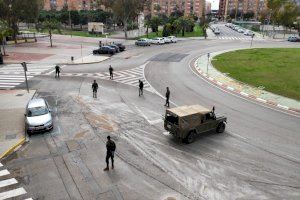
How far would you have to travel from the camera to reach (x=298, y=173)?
1361 centimetres

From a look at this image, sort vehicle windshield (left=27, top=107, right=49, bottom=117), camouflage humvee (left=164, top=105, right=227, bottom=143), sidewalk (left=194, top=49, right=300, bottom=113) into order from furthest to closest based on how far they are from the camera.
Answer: sidewalk (left=194, top=49, right=300, bottom=113)
vehicle windshield (left=27, top=107, right=49, bottom=117)
camouflage humvee (left=164, top=105, right=227, bottom=143)

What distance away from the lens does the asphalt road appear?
40.5 ft

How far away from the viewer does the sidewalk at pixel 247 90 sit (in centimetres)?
2356

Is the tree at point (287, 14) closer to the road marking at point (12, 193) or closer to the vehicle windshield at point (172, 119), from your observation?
the vehicle windshield at point (172, 119)

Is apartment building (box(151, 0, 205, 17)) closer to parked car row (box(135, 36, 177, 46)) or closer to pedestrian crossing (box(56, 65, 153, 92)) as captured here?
parked car row (box(135, 36, 177, 46))

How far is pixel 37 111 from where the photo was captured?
61.2 ft

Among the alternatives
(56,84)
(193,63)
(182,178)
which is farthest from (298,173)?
(193,63)

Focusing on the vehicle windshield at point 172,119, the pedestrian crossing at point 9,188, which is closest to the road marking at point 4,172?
the pedestrian crossing at point 9,188

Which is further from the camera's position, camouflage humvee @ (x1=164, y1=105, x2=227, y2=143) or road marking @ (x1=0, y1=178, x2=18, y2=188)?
camouflage humvee @ (x1=164, y1=105, x2=227, y2=143)

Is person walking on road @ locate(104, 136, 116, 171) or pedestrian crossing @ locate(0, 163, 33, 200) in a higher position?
person walking on road @ locate(104, 136, 116, 171)

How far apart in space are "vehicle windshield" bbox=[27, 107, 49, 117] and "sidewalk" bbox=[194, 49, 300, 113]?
53.4 feet

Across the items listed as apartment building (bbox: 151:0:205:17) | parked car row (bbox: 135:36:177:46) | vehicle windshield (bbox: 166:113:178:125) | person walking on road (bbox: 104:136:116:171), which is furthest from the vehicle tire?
apartment building (bbox: 151:0:205:17)

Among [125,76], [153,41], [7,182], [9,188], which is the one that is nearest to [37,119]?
[7,182]

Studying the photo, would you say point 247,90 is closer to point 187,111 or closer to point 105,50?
point 187,111
